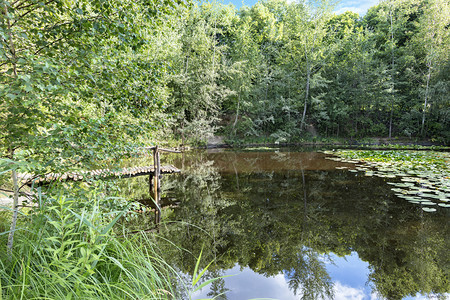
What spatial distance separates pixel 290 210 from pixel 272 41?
2211 cm

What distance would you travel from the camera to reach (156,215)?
198 inches

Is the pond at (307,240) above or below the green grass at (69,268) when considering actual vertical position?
below

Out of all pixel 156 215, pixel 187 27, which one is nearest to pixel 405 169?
pixel 156 215

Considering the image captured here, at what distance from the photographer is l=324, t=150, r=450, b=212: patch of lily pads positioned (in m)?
5.46

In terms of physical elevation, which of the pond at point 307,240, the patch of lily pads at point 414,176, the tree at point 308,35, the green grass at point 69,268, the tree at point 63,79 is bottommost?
the pond at point 307,240

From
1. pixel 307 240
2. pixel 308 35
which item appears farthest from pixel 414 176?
pixel 308 35

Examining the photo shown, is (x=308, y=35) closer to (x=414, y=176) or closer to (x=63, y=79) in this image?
(x=414, y=176)

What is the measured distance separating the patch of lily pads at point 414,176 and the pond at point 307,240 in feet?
1.05

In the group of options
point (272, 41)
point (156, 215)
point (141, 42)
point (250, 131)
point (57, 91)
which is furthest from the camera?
point (272, 41)

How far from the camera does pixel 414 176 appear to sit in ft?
24.5

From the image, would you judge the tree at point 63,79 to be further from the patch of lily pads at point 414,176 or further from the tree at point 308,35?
the tree at point 308,35

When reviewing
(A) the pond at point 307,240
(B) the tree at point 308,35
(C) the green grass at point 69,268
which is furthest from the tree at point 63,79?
(B) the tree at point 308,35

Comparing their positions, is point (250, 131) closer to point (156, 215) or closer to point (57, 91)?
point (156, 215)

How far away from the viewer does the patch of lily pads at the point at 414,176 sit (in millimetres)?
5457
